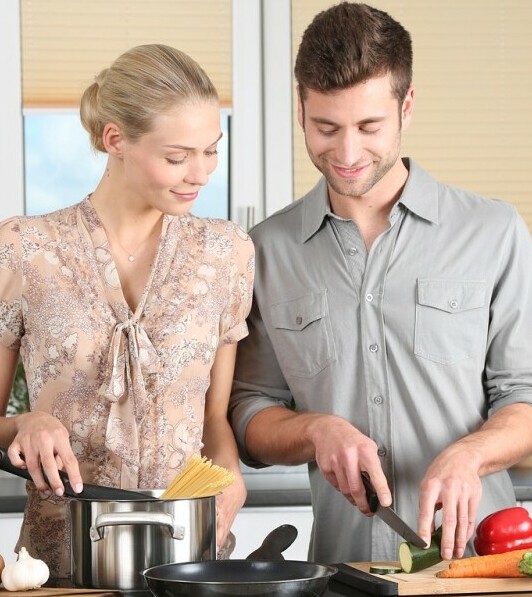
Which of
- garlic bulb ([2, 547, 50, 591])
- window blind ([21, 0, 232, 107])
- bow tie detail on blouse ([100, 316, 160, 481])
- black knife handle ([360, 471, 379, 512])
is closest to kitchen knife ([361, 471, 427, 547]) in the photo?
black knife handle ([360, 471, 379, 512])

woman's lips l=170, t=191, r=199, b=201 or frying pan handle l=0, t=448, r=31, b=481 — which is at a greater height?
woman's lips l=170, t=191, r=199, b=201

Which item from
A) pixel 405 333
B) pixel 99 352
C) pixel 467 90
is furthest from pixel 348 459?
pixel 467 90

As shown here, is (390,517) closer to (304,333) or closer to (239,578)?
(239,578)

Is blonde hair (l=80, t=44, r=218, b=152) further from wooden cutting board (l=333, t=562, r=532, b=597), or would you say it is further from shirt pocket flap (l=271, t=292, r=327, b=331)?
wooden cutting board (l=333, t=562, r=532, b=597)

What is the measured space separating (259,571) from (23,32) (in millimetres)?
2430

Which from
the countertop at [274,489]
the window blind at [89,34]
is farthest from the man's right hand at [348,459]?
the window blind at [89,34]

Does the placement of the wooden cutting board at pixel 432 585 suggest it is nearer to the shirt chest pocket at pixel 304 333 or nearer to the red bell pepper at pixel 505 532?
the red bell pepper at pixel 505 532

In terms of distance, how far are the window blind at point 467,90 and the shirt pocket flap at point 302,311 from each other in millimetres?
1589

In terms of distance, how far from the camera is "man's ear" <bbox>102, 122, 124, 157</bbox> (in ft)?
5.93

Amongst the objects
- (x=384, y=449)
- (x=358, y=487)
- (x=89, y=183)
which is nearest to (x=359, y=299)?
(x=384, y=449)

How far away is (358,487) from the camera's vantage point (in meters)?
1.68

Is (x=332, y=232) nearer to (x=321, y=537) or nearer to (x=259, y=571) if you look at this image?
(x=321, y=537)

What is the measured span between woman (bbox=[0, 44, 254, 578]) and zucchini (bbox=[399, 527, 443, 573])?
33cm

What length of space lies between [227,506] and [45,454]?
1.16 ft
